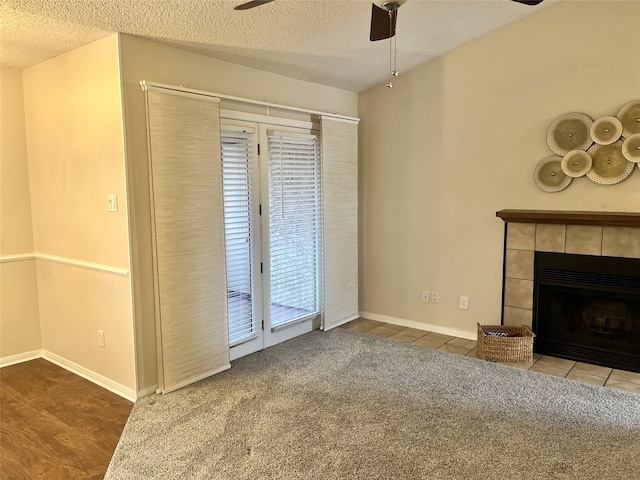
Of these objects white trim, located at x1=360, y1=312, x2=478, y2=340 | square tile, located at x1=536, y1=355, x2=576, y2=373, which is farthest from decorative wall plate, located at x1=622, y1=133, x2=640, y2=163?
white trim, located at x1=360, y1=312, x2=478, y2=340

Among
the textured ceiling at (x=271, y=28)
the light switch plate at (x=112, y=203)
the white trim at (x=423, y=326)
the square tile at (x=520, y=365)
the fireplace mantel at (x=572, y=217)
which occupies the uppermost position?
the textured ceiling at (x=271, y=28)

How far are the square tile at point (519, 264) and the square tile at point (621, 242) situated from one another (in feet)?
1.81

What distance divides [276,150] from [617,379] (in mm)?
3221

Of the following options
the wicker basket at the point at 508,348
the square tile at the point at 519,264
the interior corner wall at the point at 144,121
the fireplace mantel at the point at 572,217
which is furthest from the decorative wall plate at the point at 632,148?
the interior corner wall at the point at 144,121

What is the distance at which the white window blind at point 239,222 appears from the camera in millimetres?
3645

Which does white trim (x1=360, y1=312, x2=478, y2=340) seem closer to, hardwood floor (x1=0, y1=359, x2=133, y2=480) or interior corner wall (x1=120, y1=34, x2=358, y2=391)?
interior corner wall (x1=120, y1=34, x2=358, y2=391)

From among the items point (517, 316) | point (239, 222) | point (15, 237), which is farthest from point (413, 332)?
point (15, 237)

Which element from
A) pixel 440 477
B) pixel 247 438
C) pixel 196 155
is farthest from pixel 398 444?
pixel 196 155

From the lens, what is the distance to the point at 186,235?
3299mm

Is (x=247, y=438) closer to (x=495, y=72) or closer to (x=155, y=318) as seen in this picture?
(x=155, y=318)

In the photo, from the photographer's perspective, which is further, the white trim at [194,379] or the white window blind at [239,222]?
the white window blind at [239,222]

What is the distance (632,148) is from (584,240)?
0.76m

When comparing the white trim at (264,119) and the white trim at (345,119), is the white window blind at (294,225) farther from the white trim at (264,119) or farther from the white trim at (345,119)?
the white trim at (345,119)

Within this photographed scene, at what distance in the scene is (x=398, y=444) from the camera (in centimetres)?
260
